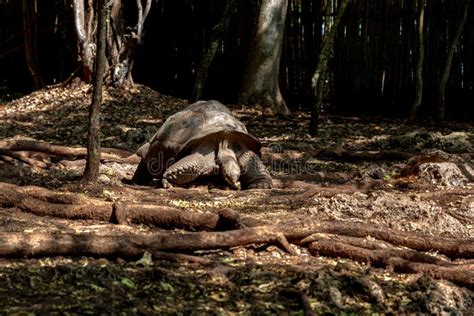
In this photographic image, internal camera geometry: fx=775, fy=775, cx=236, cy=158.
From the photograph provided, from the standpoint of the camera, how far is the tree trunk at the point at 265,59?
13.7m

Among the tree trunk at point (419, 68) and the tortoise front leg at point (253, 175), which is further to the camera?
the tree trunk at point (419, 68)

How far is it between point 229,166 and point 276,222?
6.70ft

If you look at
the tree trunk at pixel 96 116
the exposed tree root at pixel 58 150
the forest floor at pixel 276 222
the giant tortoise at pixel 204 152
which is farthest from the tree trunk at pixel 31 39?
the tree trunk at pixel 96 116

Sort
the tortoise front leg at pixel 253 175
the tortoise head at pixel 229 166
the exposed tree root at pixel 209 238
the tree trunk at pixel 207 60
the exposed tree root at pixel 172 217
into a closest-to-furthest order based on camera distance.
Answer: the exposed tree root at pixel 209 238
the exposed tree root at pixel 172 217
the tortoise head at pixel 229 166
the tortoise front leg at pixel 253 175
the tree trunk at pixel 207 60

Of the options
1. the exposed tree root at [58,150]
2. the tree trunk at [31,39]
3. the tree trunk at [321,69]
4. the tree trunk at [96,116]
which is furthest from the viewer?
the tree trunk at [31,39]

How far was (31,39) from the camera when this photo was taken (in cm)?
1598

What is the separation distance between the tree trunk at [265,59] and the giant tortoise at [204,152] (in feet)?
18.5

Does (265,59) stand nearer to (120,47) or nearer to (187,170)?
(120,47)

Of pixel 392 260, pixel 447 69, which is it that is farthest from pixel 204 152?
pixel 447 69

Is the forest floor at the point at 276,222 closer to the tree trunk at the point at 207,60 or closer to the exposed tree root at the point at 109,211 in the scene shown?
the exposed tree root at the point at 109,211

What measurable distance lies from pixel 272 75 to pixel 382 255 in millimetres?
9119

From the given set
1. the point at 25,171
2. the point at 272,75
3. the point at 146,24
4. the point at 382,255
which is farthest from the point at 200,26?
the point at 382,255

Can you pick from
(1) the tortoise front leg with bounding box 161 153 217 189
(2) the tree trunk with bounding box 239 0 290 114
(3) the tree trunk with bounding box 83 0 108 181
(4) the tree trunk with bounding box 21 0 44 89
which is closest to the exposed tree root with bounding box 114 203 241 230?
(3) the tree trunk with bounding box 83 0 108 181

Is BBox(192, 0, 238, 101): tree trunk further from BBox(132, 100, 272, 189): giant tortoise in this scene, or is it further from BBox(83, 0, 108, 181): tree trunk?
BBox(83, 0, 108, 181): tree trunk
